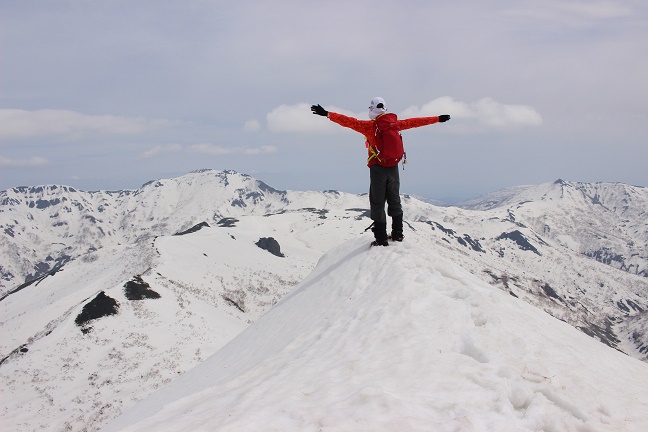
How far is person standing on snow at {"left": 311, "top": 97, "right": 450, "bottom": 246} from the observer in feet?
38.7

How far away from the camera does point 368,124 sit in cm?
1183

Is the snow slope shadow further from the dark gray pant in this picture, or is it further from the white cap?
the white cap

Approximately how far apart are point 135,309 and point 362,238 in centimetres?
4603

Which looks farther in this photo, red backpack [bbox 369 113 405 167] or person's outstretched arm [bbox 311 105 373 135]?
person's outstretched arm [bbox 311 105 373 135]

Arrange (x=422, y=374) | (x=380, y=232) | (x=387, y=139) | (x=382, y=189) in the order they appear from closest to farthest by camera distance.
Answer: (x=422, y=374), (x=387, y=139), (x=382, y=189), (x=380, y=232)

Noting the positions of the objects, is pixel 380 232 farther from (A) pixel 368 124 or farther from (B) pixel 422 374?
(B) pixel 422 374

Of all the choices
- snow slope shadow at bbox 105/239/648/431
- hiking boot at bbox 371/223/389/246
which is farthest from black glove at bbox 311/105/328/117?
snow slope shadow at bbox 105/239/648/431

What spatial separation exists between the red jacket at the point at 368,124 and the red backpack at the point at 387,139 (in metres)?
0.25

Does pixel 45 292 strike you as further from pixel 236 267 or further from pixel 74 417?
pixel 74 417

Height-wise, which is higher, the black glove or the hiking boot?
the black glove

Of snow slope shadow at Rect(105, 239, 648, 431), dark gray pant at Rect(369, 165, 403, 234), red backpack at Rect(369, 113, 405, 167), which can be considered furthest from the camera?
dark gray pant at Rect(369, 165, 403, 234)

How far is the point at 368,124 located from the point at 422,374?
797 centimetres

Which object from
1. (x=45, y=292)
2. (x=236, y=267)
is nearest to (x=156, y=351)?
(x=236, y=267)

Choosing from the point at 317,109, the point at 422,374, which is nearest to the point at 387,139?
the point at 317,109
